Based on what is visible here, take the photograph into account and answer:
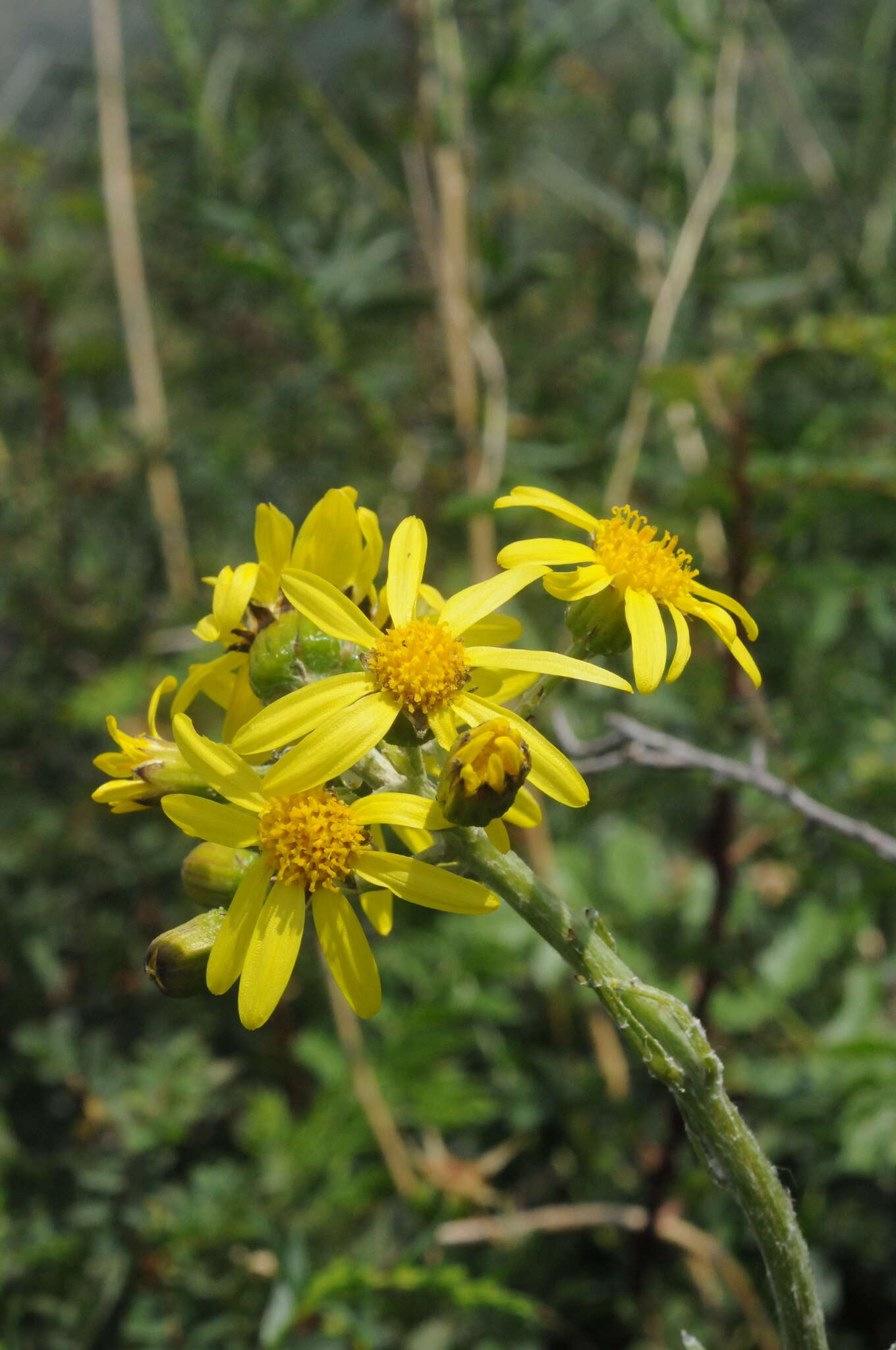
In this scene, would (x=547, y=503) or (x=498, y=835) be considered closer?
(x=498, y=835)

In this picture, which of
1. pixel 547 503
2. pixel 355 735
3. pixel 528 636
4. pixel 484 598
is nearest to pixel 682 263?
pixel 528 636

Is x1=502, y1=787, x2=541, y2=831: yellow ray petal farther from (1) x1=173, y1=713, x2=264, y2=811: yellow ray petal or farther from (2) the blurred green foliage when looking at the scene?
(2) the blurred green foliage

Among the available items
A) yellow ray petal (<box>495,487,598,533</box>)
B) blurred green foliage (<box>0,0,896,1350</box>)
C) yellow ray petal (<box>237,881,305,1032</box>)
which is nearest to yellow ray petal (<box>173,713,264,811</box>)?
yellow ray petal (<box>237,881,305,1032</box>)

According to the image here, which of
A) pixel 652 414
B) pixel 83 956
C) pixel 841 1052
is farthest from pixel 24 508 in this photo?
pixel 841 1052

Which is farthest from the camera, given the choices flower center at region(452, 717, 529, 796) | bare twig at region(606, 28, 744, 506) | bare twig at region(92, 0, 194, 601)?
bare twig at region(92, 0, 194, 601)

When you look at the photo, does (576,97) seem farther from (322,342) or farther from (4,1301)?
(4,1301)

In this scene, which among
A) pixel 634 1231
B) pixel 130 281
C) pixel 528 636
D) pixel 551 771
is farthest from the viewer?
pixel 130 281

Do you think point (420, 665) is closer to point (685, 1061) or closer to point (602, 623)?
point (602, 623)
